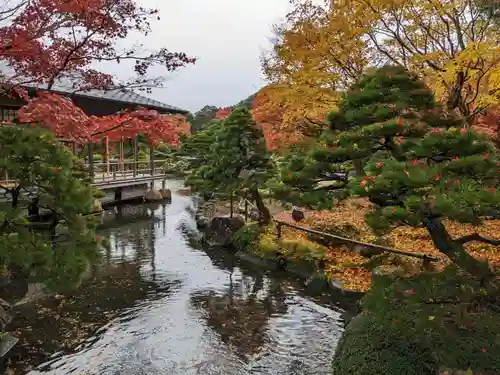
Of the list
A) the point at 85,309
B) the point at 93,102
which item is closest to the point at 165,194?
the point at 93,102

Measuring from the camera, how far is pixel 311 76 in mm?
10078

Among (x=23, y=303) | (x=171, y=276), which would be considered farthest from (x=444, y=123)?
(x=23, y=303)

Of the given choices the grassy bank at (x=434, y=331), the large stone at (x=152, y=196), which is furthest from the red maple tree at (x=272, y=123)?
the grassy bank at (x=434, y=331)

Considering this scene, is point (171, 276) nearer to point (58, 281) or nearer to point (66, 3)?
point (58, 281)

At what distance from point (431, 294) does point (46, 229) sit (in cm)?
465

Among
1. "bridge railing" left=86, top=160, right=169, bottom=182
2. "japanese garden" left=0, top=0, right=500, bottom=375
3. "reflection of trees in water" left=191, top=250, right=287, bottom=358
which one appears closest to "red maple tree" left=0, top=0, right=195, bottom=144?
"japanese garden" left=0, top=0, right=500, bottom=375

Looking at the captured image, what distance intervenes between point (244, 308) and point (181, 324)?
1294 millimetres

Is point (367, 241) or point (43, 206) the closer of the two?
point (43, 206)

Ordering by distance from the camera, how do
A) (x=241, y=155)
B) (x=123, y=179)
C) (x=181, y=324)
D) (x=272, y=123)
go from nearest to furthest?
(x=181, y=324)
(x=241, y=155)
(x=272, y=123)
(x=123, y=179)

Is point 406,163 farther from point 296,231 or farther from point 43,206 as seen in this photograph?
point 296,231

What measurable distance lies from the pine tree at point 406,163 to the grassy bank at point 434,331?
0.33 meters

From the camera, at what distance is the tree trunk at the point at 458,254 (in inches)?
177

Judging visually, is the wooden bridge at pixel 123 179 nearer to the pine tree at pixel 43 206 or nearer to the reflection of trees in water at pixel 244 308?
the reflection of trees in water at pixel 244 308

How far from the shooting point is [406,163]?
14.0 feet
